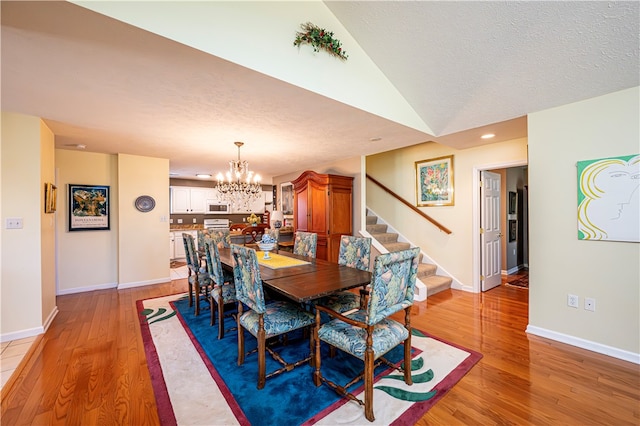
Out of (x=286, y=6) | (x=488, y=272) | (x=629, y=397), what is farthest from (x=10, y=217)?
(x=488, y=272)

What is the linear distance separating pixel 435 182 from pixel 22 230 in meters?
5.71

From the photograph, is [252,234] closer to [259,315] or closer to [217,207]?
[217,207]

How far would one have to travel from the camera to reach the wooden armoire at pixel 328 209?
4480mm

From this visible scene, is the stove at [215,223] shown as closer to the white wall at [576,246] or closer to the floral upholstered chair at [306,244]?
the floral upholstered chair at [306,244]

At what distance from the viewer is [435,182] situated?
15.7ft

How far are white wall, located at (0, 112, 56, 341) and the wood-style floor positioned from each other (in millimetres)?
339

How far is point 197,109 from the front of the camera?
2.52m

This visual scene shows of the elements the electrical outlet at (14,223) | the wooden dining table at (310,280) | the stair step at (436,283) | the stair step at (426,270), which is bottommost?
the stair step at (436,283)

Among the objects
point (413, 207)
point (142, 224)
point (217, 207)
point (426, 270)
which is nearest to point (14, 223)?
point (142, 224)

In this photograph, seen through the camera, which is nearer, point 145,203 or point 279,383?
point 279,383

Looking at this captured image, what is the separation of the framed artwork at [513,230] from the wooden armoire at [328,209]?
3.48m

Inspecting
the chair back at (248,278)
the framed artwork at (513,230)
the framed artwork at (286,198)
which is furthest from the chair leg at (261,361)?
the framed artwork at (513,230)

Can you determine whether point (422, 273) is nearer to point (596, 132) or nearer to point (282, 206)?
point (596, 132)

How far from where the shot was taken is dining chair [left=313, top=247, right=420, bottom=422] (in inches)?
63.6
